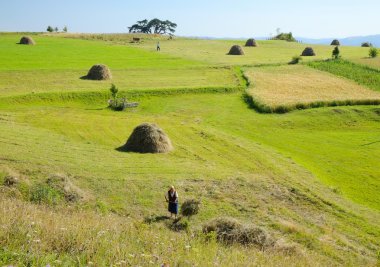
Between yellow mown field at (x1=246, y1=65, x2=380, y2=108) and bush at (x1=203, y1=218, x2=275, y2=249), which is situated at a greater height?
yellow mown field at (x1=246, y1=65, x2=380, y2=108)

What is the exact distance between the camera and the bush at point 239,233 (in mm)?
15234

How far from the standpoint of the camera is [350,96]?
49.8m

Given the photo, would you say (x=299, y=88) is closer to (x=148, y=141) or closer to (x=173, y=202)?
(x=148, y=141)

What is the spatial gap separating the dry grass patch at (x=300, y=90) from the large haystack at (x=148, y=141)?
1895 cm

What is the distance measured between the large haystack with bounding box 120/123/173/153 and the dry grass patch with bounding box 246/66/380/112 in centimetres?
1895

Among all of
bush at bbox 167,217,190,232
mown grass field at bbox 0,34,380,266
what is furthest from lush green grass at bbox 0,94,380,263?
bush at bbox 167,217,190,232

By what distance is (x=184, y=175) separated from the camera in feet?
79.2

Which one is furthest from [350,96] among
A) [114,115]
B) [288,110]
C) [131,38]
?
[131,38]

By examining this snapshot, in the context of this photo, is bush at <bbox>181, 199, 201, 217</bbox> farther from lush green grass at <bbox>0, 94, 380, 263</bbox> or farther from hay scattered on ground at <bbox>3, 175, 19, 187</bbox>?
hay scattered on ground at <bbox>3, 175, 19, 187</bbox>

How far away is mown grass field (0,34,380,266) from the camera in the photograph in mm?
9484

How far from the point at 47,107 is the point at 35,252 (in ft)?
122

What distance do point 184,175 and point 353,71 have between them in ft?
171

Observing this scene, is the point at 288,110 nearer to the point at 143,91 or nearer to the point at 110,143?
the point at 143,91

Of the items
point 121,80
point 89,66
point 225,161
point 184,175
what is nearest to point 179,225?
point 184,175
